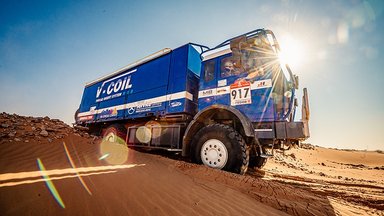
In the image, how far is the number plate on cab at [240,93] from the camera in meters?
4.97

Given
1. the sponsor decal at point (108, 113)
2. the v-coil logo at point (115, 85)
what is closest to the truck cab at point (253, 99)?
the v-coil logo at point (115, 85)

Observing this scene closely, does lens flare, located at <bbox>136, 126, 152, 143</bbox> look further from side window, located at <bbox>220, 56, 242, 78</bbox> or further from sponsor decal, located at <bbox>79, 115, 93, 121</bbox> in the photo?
sponsor decal, located at <bbox>79, 115, 93, 121</bbox>

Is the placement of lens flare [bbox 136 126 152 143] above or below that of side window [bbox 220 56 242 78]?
below

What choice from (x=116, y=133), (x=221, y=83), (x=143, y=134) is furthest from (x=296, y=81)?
(x=116, y=133)

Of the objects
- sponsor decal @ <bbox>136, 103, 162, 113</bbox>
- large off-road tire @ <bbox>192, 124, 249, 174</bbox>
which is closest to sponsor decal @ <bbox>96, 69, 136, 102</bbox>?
sponsor decal @ <bbox>136, 103, 162, 113</bbox>

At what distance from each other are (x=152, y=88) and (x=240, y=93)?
3.76m

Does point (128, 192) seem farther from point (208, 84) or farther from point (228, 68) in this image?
point (228, 68)

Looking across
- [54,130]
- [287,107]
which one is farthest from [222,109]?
[54,130]

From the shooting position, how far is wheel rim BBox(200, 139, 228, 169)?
178 inches

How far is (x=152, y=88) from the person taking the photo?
714 cm

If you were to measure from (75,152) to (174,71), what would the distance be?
4.08 meters

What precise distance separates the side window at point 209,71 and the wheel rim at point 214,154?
7.24 feet

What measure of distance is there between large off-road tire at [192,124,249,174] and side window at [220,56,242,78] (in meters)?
1.77

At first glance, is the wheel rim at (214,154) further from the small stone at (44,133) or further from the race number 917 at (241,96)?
the small stone at (44,133)
